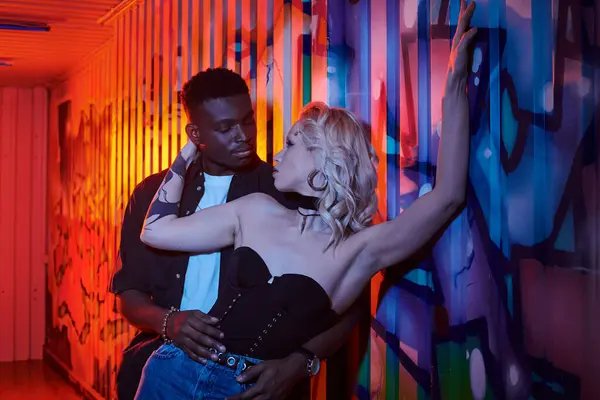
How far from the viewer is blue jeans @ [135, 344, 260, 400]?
7.01 ft

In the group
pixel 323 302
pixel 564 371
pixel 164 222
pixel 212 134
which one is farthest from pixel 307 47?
pixel 564 371

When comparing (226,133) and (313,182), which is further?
(226,133)

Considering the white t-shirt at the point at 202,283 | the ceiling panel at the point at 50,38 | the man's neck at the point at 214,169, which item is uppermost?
the ceiling panel at the point at 50,38

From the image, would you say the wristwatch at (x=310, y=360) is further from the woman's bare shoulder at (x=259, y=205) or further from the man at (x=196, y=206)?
the woman's bare shoulder at (x=259, y=205)

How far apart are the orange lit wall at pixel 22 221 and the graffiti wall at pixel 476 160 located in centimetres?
477

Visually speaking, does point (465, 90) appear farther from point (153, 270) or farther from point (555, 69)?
point (153, 270)

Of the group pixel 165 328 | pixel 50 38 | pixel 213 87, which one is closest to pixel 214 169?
pixel 213 87

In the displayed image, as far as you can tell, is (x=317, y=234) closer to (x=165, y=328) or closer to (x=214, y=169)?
(x=165, y=328)

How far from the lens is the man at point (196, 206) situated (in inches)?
102

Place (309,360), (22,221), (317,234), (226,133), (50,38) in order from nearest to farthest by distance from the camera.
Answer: (317,234) < (309,360) < (226,133) < (50,38) < (22,221)

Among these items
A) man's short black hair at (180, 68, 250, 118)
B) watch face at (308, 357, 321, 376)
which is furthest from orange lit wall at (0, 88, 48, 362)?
watch face at (308, 357, 321, 376)

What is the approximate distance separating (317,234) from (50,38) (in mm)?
4224

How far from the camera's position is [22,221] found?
7754 mm

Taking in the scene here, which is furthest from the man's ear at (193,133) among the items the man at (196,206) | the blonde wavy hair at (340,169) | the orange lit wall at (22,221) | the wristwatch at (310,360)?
the orange lit wall at (22,221)
